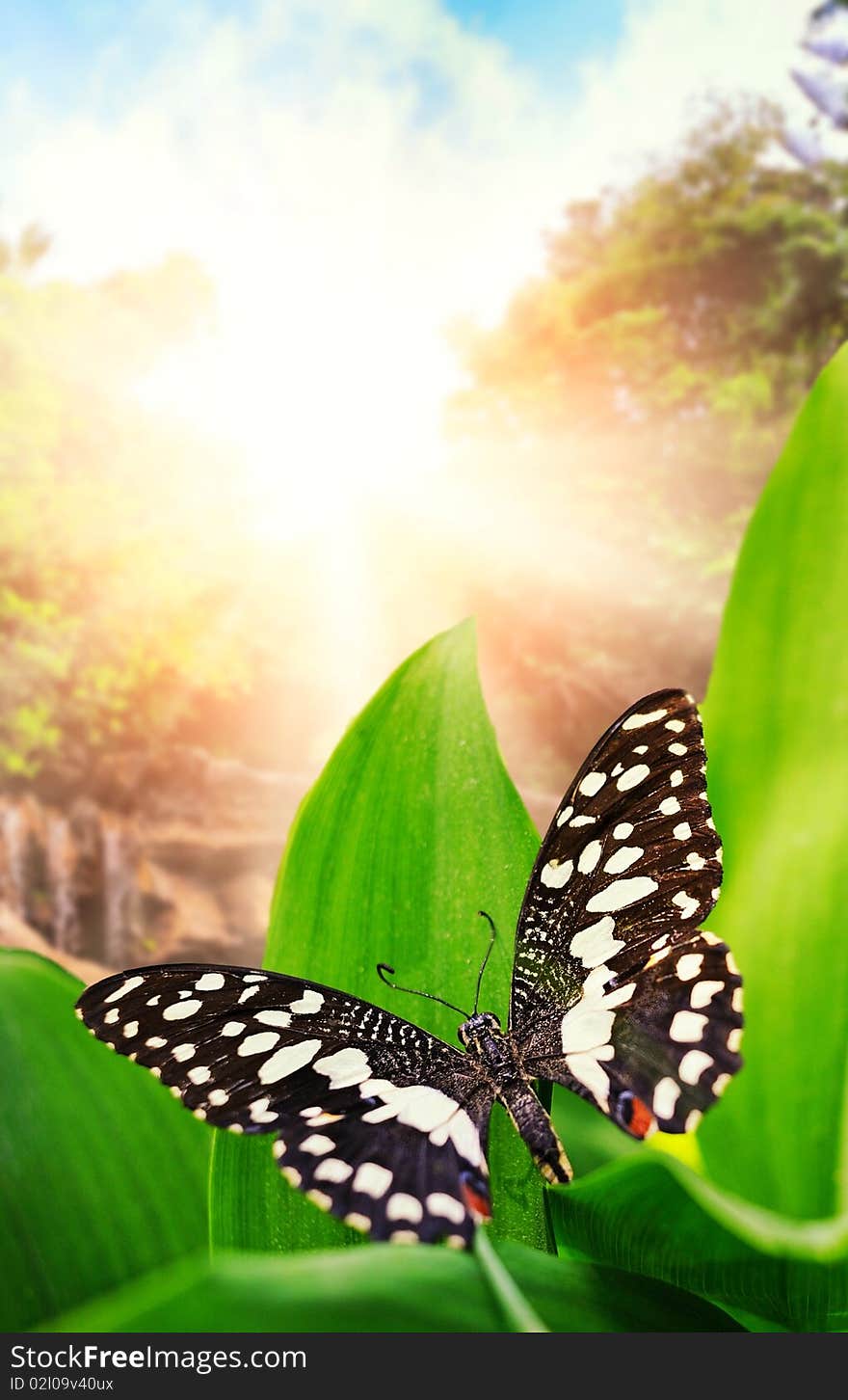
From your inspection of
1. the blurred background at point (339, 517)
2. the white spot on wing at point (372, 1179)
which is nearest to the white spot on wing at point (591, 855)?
the white spot on wing at point (372, 1179)

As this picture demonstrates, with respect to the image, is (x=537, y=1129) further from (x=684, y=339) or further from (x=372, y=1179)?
(x=684, y=339)

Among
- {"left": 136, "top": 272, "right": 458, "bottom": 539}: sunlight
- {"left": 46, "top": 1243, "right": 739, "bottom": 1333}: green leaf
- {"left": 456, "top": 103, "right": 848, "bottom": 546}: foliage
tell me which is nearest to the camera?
{"left": 46, "top": 1243, "right": 739, "bottom": 1333}: green leaf

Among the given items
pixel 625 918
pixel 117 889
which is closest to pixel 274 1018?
pixel 625 918

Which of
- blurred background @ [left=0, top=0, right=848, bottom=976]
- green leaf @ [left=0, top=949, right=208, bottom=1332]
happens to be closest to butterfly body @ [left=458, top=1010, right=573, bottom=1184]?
green leaf @ [left=0, top=949, right=208, bottom=1332]

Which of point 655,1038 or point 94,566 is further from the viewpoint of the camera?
point 94,566

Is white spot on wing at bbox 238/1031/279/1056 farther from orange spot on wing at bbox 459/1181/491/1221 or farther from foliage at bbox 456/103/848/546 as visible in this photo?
foliage at bbox 456/103/848/546

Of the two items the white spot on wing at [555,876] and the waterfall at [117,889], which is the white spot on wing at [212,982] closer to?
the white spot on wing at [555,876]
